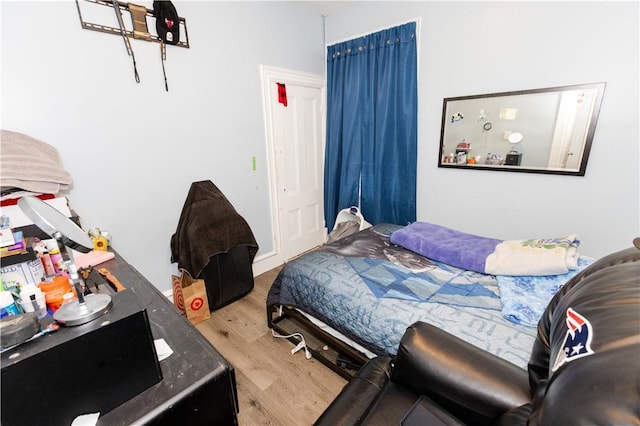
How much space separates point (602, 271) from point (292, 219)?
109 inches

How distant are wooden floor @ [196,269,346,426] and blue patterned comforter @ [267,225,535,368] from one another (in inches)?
13.5

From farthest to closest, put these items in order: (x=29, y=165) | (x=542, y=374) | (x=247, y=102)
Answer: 1. (x=247, y=102)
2. (x=29, y=165)
3. (x=542, y=374)

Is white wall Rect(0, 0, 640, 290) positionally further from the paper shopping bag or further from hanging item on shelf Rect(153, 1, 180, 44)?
the paper shopping bag

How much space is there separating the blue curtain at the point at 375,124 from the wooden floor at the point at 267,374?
166cm

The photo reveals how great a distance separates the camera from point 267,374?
1739 mm

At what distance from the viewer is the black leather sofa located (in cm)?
52

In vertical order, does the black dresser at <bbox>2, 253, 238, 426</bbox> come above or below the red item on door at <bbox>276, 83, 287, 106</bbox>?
below

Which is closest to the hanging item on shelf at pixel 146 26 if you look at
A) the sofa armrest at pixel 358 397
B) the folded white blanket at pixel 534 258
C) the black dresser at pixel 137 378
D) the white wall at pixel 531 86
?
the white wall at pixel 531 86

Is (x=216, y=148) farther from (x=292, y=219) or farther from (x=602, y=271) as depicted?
(x=602, y=271)

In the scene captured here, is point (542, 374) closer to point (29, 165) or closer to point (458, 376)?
point (458, 376)

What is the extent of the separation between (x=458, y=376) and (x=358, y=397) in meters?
0.37

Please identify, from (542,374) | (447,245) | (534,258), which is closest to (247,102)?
(447,245)

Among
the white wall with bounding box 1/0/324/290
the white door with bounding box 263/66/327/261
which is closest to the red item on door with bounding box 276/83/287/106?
the white door with bounding box 263/66/327/261

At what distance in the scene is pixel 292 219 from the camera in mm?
3293
